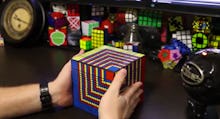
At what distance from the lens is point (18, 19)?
136 cm

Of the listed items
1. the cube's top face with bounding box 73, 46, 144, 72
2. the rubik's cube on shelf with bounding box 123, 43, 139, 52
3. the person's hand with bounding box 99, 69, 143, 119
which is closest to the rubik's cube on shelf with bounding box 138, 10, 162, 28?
the rubik's cube on shelf with bounding box 123, 43, 139, 52

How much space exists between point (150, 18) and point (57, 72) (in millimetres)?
433

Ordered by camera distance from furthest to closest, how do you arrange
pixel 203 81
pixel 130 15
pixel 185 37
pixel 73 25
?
pixel 73 25 < pixel 130 15 < pixel 185 37 < pixel 203 81

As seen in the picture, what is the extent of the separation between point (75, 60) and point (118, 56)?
119mm

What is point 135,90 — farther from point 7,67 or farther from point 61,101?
point 7,67

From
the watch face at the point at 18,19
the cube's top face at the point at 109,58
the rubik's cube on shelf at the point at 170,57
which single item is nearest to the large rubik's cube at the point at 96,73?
the cube's top face at the point at 109,58

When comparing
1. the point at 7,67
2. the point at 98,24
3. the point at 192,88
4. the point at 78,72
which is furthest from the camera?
the point at 98,24

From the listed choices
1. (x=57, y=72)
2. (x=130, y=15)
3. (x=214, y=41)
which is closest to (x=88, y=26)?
(x=130, y=15)

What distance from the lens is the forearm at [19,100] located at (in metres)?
0.82

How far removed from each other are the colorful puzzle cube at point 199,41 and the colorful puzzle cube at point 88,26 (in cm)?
43

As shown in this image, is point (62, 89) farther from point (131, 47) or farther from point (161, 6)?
point (161, 6)

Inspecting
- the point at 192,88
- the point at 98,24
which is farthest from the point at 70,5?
the point at 192,88

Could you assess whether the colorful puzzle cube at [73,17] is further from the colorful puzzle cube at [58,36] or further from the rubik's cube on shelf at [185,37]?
the rubik's cube on shelf at [185,37]

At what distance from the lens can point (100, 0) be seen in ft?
3.93
